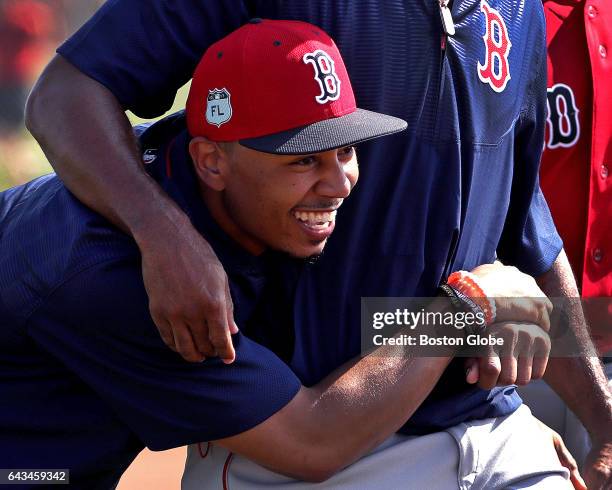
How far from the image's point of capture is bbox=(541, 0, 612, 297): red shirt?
3.69 m

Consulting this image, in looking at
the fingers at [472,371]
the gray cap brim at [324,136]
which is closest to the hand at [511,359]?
the fingers at [472,371]

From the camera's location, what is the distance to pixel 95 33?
7.95ft

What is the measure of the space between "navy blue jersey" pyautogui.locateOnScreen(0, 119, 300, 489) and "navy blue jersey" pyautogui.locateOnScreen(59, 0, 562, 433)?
0.16 metres

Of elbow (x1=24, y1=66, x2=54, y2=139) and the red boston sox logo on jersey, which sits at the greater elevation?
elbow (x1=24, y1=66, x2=54, y2=139)

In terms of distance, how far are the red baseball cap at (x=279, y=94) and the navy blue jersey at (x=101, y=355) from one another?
0.21 m

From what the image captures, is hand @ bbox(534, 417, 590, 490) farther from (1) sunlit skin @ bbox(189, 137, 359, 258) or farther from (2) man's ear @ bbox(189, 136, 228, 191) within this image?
(2) man's ear @ bbox(189, 136, 228, 191)

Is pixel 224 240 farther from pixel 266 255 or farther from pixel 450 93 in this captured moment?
pixel 450 93

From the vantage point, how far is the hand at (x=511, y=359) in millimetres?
2492

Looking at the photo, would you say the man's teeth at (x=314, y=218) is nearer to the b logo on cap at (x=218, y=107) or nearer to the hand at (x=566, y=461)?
the b logo on cap at (x=218, y=107)

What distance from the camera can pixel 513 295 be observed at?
2584 mm

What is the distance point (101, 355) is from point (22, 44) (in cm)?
533

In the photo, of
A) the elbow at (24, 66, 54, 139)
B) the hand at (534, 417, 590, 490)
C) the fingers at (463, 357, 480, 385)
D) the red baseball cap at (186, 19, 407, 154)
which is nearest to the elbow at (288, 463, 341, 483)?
the fingers at (463, 357, 480, 385)

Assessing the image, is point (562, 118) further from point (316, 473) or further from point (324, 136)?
point (316, 473)

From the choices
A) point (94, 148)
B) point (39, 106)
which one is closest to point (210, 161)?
point (94, 148)
